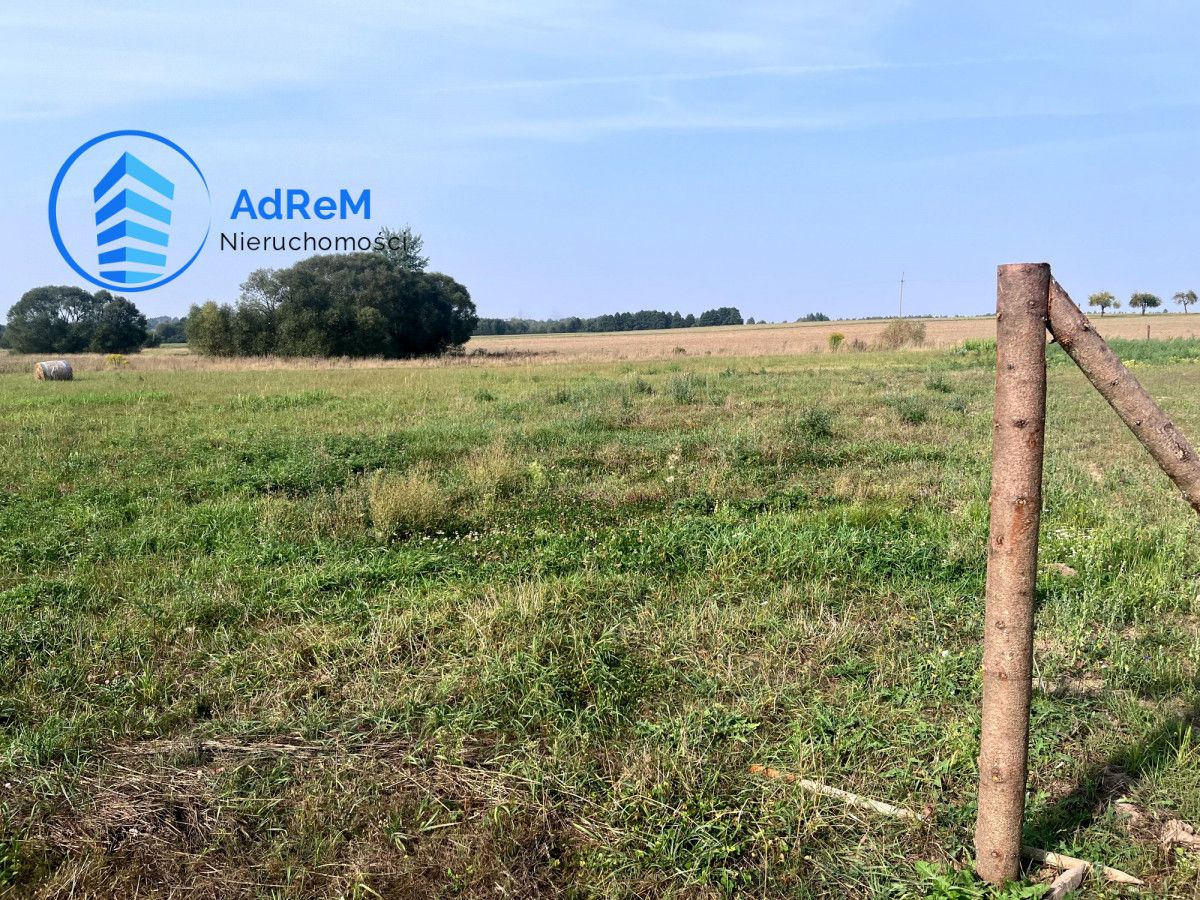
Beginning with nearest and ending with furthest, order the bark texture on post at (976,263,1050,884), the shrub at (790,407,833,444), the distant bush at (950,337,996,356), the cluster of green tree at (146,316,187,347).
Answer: the bark texture on post at (976,263,1050,884), the shrub at (790,407,833,444), the distant bush at (950,337,996,356), the cluster of green tree at (146,316,187,347)

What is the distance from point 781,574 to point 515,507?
291 cm

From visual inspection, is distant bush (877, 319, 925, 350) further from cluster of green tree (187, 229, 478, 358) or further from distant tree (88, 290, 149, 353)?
distant tree (88, 290, 149, 353)

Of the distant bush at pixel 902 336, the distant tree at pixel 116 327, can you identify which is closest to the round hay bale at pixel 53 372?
the distant tree at pixel 116 327

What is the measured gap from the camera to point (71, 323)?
5681cm

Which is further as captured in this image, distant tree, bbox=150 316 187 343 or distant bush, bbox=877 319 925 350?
distant tree, bbox=150 316 187 343

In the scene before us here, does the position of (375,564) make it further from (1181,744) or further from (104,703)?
(1181,744)

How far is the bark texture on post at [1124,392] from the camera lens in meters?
2.63

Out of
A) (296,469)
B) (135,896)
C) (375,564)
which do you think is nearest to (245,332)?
(296,469)

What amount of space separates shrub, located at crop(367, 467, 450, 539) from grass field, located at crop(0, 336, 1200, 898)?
0.03m

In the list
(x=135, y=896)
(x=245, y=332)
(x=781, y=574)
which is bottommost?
(x=135, y=896)

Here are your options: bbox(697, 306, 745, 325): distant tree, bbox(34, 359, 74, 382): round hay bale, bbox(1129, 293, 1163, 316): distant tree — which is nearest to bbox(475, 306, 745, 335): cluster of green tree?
bbox(697, 306, 745, 325): distant tree

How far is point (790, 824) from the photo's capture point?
3023 mm

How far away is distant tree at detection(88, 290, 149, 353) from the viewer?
5731cm

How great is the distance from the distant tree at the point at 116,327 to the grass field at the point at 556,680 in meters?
56.9
